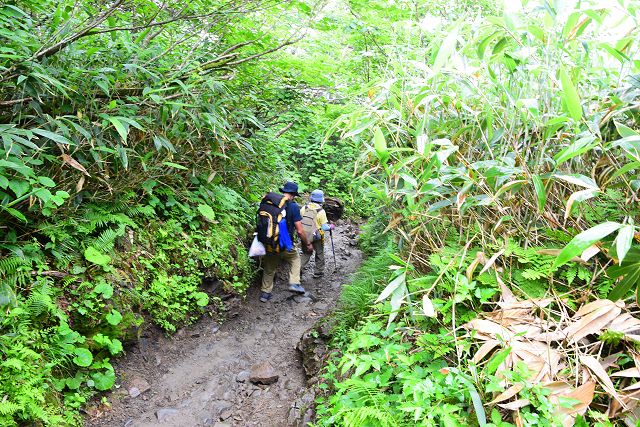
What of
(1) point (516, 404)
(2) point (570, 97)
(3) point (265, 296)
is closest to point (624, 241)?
(2) point (570, 97)

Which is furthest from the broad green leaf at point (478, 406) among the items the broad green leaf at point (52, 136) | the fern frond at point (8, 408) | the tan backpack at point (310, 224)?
the tan backpack at point (310, 224)

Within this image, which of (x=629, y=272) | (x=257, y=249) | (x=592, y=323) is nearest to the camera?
(x=629, y=272)

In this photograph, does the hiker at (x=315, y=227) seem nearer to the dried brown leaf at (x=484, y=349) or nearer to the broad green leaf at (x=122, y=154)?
the broad green leaf at (x=122, y=154)

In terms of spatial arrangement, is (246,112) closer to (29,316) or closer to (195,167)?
(195,167)

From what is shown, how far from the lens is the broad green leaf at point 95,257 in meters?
4.40

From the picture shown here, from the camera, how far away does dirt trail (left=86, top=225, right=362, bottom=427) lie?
14.0ft

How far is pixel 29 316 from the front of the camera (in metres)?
3.66

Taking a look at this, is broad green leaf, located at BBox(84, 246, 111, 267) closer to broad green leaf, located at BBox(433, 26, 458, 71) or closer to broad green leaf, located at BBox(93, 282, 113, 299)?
broad green leaf, located at BBox(93, 282, 113, 299)

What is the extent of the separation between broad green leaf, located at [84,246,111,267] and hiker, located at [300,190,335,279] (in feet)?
14.1

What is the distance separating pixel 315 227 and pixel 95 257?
484 centimetres

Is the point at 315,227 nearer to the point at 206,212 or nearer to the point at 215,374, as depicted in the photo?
the point at 206,212

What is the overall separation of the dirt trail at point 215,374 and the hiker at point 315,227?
186 centimetres

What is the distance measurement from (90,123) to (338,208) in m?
9.25

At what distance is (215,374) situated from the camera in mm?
5117
